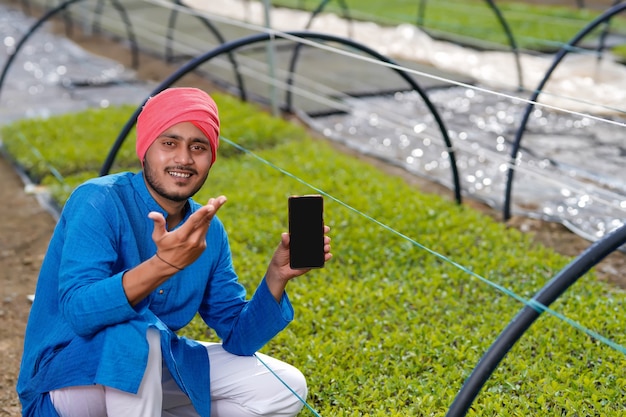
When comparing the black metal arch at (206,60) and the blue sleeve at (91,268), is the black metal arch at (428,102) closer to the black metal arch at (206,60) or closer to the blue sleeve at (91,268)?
the black metal arch at (206,60)

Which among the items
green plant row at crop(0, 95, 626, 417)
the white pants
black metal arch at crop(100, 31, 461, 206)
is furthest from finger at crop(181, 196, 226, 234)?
black metal arch at crop(100, 31, 461, 206)

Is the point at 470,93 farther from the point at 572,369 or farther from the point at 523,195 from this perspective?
the point at 572,369

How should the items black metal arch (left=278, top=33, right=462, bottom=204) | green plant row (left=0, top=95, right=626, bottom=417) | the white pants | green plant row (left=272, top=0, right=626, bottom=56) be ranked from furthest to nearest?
1. green plant row (left=272, top=0, right=626, bottom=56)
2. black metal arch (left=278, top=33, right=462, bottom=204)
3. green plant row (left=0, top=95, right=626, bottom=417)
4. the white pants

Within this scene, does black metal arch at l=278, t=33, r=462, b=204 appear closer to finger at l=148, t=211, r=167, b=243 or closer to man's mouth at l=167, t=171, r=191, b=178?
man's mouth at l=167, t=171, r=191, b=178

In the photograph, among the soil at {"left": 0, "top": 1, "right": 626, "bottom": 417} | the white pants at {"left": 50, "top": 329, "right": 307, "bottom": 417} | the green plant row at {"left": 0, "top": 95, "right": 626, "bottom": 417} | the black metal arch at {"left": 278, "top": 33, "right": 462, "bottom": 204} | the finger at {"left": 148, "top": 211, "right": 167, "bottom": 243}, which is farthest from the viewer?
the black metal arch at {"left": 278, "top": 33, "right": 462, "bottom": 204}

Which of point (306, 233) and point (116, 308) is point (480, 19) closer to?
point (306, 233)

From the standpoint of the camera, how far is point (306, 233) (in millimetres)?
2561

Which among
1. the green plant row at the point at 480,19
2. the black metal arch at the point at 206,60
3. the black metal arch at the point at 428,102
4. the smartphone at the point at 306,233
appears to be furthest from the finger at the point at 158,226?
the green plant row at the point at 480,19

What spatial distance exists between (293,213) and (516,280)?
6.78 ft

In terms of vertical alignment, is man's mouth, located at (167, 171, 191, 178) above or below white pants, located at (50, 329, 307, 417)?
above

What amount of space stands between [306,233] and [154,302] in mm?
541

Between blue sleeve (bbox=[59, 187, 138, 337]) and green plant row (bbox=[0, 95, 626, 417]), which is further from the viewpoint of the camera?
green plant row (bbox=[0, 95, 626, 417])

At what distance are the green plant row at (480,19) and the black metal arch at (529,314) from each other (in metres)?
7.81

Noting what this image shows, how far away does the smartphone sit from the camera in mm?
2543
